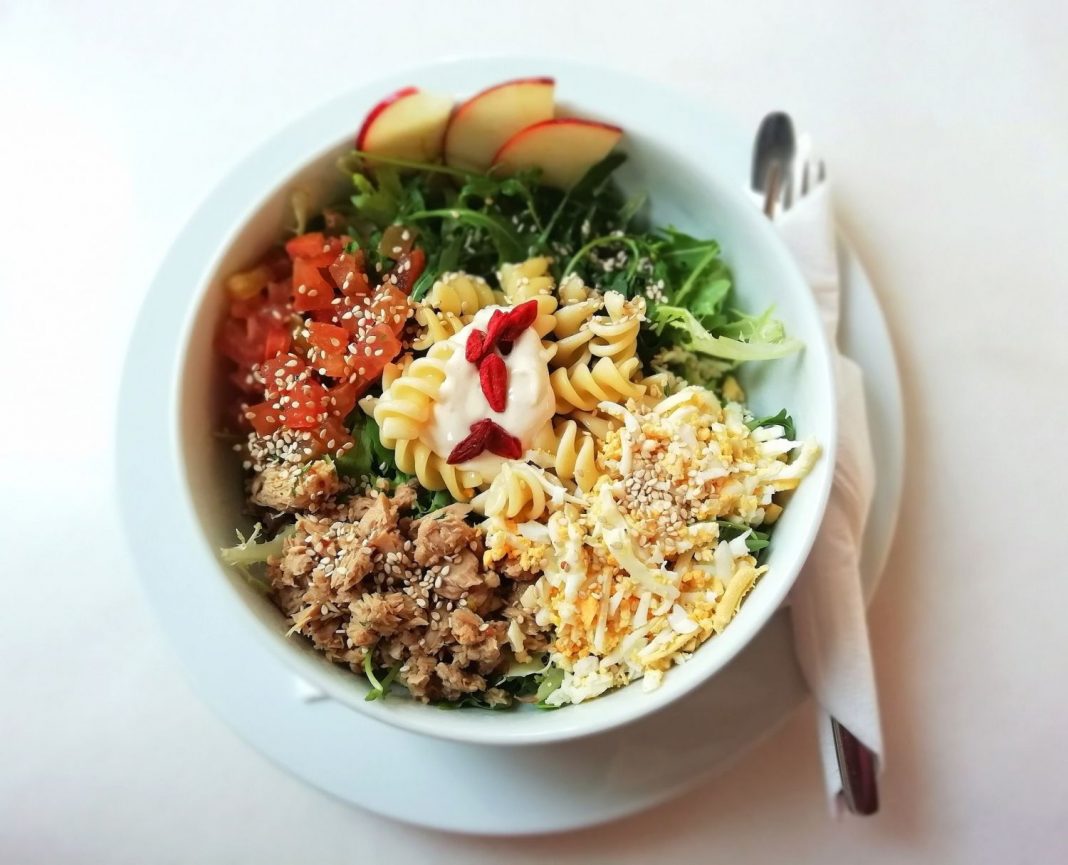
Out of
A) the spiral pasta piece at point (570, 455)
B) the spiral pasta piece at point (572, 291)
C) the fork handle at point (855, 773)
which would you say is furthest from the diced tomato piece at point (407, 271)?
the fork handle at point (855, 773)

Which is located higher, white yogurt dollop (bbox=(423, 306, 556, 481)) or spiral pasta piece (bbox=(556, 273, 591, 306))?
spiral pasta piece (bbox=(556, 273, 591, 306))

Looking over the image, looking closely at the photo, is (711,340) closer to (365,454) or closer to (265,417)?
(365,454)

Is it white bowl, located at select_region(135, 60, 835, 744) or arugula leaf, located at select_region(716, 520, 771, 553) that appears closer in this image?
white bowl, located at select_region(135, 60, 835, 744)

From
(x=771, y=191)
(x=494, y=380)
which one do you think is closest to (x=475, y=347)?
(x=494, y=380)

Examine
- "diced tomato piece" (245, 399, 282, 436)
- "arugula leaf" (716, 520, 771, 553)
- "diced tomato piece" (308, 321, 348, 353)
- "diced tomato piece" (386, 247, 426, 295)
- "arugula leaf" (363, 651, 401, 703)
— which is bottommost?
"arugula leaf" (363, 651, 401, 703)

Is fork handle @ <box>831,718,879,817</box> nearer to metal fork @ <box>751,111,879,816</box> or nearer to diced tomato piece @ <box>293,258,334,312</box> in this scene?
metal fork @ <box>751,111,879,816</box>

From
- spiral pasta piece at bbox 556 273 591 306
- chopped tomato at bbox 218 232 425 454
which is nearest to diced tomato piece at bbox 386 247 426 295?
chopped tomato at bbox 218 232 425 454
